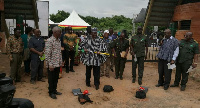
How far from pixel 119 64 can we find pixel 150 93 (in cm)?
182

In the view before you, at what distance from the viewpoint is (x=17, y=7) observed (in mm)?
10938

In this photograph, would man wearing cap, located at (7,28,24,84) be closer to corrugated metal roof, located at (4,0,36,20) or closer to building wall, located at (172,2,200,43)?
corrugated metal roof, located at (4,0,36,20)

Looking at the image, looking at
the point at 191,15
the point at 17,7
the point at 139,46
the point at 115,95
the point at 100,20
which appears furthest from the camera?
the point at 100,20

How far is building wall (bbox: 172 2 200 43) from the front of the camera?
11.4 m

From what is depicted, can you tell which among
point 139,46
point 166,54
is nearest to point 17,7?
point 139,46

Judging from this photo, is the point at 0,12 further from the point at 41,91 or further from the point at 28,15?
the point at 41,91

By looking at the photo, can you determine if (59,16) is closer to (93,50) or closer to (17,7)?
(17,7)

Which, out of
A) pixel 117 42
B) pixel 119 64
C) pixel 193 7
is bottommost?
pixel 119 64

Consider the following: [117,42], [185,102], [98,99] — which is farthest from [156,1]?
[98,99]

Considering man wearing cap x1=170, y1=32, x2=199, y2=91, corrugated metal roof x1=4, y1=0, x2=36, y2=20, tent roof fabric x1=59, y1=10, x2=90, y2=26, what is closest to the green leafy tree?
tent roof fabric x1=59, y1=10, x2=90, y2=26

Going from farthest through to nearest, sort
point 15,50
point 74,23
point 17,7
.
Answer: point 74,23 < point 17,7 < point 15,50

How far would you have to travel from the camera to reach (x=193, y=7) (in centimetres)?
1162

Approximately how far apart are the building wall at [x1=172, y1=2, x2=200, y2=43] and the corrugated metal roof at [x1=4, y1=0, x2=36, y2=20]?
968cm

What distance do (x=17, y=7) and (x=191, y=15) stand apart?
1125cm
